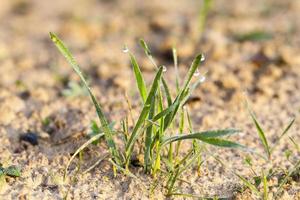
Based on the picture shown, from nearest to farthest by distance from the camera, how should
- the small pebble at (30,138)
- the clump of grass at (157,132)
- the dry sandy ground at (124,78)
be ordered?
the clump of grass at (157,132) → the dry sandy ground at (124,78) → the small pebble at (30,138)

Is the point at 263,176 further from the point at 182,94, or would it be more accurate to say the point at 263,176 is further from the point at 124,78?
the point at 124,78

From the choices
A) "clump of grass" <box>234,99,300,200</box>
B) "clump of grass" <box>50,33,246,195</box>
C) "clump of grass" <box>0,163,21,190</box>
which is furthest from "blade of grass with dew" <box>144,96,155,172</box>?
"clump of grass" <box>0,163,21,190</box>

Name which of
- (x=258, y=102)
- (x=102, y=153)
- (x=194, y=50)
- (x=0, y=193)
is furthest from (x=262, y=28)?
(x=0, y=193)

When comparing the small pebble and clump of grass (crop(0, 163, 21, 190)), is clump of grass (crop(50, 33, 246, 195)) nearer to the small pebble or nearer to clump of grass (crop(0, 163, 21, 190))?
clump of grass (crop(0, 163, 21, 190))

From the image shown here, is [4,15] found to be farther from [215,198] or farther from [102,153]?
[215,198]

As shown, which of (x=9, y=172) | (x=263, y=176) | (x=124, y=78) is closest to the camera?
(x=263, y=176)

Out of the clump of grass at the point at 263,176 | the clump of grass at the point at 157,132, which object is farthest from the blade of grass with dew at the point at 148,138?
the clump of grass at the point at 263,176

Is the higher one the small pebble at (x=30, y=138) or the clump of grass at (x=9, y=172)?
the small pebble at (x=30, y=138)

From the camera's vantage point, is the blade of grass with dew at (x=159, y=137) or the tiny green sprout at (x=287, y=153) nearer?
the blade of grass with dew at (x=159, y=137)

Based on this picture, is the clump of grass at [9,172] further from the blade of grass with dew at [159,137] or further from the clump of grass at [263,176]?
the clump of grass at [263,176]

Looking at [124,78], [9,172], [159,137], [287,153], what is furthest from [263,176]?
[124,78]
